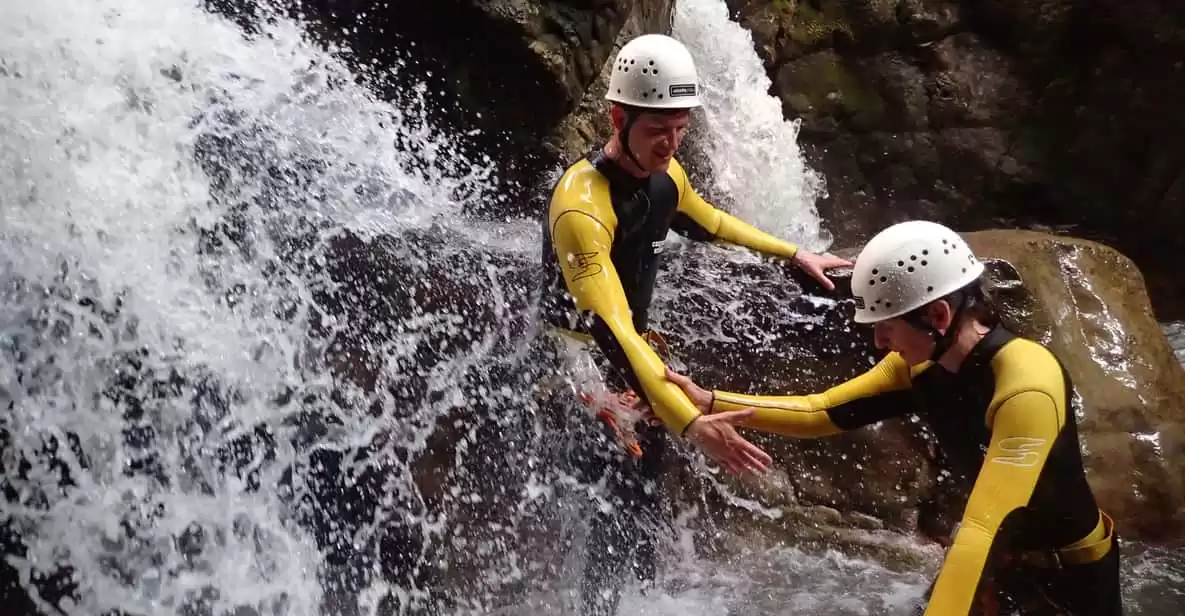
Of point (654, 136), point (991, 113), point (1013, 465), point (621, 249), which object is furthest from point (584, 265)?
point (991, 113)

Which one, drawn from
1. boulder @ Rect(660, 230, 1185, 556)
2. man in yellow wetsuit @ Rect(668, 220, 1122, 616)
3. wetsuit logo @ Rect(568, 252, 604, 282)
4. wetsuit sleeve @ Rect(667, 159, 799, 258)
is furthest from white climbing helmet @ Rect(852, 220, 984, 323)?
boulder @ Rect(660, 230, 1185, 556)

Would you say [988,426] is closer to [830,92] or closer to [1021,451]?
[1021,451]

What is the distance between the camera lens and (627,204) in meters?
2.88

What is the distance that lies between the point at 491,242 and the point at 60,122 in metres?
1.86

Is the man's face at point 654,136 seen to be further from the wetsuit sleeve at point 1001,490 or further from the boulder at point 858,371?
the wetsuit sleeve at point 1001,490

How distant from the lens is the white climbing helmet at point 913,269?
2.14 meters

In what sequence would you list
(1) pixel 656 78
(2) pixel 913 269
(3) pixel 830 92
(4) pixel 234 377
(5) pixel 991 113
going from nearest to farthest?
(2) pixel 913 269
(1) pixel 656 78
(4) pixel 234 377
(5) pixel 991 113
(3) pixel 830 92

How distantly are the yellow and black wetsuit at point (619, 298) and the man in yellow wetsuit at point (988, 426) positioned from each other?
2.14 ft

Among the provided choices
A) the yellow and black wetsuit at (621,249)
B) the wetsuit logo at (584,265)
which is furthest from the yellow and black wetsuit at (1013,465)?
the wetsuit logo at (584,265)

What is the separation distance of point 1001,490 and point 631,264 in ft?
4.63

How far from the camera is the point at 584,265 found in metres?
2.64

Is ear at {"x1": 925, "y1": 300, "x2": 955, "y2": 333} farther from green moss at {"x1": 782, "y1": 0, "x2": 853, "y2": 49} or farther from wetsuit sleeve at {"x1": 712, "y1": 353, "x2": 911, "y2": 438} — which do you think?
green moss at {"x1": 782, "y1": 0, "x2": 853, "y2": 49}

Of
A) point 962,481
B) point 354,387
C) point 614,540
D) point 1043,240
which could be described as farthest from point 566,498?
point 1043,240

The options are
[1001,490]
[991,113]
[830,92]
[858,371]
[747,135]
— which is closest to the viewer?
[1001,490]
